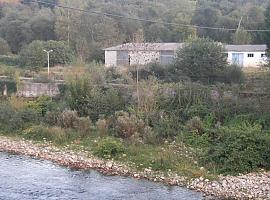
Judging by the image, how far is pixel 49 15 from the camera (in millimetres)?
55344

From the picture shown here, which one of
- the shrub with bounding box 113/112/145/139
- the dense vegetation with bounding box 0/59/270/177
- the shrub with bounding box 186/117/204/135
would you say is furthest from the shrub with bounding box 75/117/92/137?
the shrub with bounding box 186/117/204/135

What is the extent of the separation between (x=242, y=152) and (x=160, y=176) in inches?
135

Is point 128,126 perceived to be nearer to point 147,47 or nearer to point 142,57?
point 147,47

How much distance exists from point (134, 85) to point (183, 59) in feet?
15.2

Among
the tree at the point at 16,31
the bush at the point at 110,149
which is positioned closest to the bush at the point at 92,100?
the bush at the point at 110,149

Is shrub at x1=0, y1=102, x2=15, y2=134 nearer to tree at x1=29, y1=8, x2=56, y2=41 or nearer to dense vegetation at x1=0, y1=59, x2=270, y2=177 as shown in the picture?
dense vegetation at x1=0, y1=59, x2=270, y2=177

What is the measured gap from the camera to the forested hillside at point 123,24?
154 feet

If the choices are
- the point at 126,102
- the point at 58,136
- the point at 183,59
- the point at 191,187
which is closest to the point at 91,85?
the point at 126,102

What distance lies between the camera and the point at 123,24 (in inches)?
1956

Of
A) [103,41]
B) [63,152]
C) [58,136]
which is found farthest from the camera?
[103,41]

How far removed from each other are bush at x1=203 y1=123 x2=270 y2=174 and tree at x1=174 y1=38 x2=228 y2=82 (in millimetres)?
9896

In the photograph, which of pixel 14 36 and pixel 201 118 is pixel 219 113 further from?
pixel 14 36

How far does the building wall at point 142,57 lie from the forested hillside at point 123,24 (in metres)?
8.60

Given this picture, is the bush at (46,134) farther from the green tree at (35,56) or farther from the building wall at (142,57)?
the green tree at (35,56)
